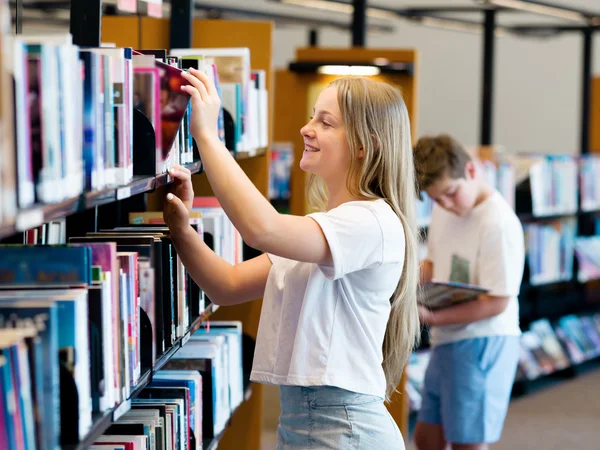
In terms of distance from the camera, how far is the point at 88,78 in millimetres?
1461

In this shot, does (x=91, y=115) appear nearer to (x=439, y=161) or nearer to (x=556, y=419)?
(x=439, y=161)

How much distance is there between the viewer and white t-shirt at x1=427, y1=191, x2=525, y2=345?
3.11 meters

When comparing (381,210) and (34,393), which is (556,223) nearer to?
(381,210)

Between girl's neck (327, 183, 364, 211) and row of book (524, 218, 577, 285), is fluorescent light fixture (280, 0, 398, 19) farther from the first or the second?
girl's neck (327, 183, 364, 211)

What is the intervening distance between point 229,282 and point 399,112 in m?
0.57

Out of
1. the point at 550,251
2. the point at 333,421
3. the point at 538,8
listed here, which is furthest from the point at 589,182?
the point at 333,421

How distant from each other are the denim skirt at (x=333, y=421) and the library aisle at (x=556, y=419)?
291 centimetres

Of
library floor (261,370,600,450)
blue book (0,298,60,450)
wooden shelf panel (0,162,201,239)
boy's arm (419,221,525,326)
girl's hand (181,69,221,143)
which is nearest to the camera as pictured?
wooden shelf panel (0,162,201,239)

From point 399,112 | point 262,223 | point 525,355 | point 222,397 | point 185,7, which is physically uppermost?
point 185,7

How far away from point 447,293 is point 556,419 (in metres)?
2.70

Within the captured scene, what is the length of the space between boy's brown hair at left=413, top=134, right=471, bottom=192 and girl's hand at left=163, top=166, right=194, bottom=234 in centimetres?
130

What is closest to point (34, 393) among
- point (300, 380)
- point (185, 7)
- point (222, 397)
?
point (300, 380)

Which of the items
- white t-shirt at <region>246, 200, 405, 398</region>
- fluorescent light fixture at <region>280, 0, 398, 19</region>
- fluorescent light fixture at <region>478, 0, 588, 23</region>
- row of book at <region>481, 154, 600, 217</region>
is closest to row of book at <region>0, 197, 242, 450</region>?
white t-shirt at <region>246, 200, 405, 398</region>

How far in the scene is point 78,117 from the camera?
1.41 metres
